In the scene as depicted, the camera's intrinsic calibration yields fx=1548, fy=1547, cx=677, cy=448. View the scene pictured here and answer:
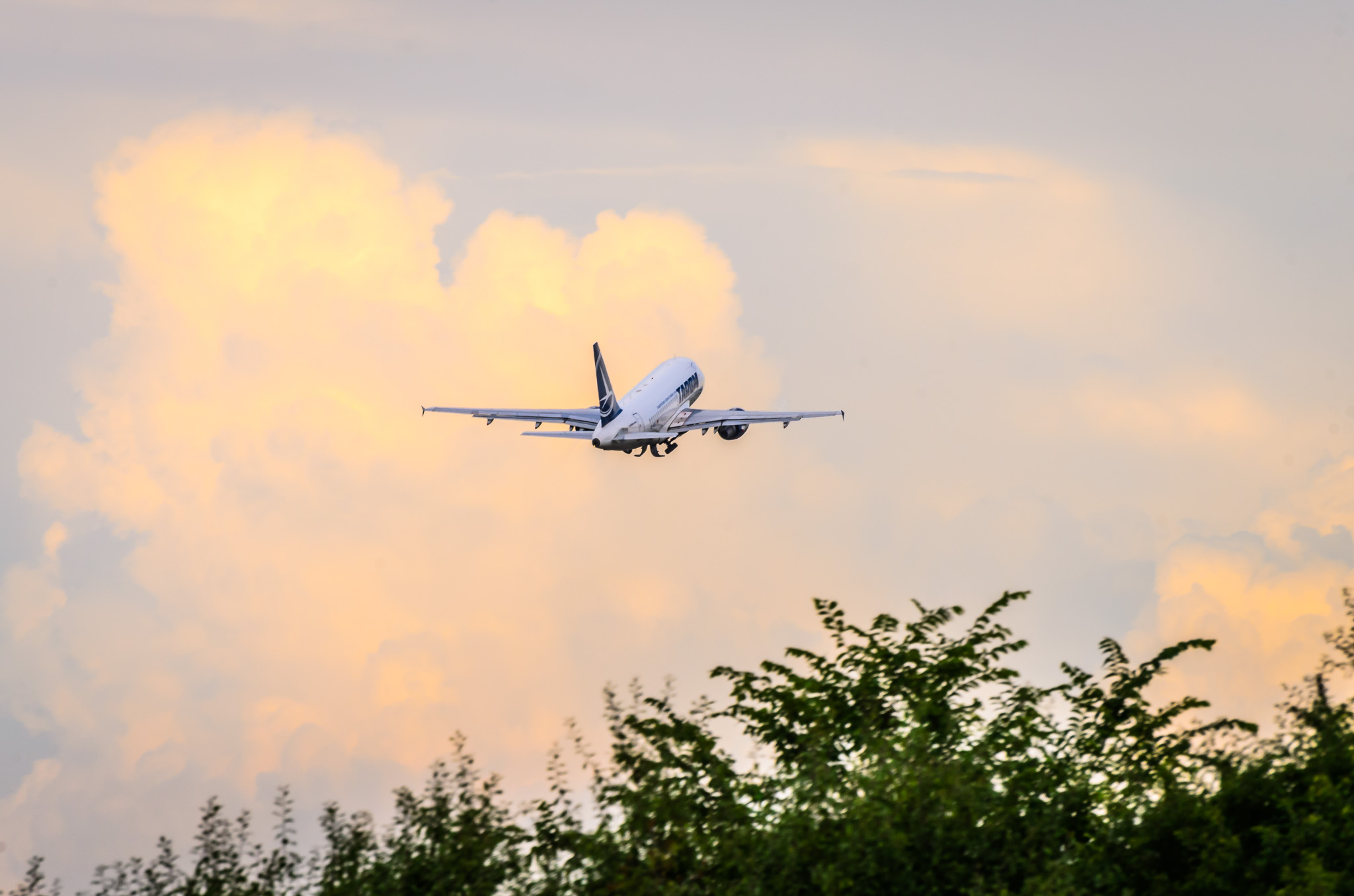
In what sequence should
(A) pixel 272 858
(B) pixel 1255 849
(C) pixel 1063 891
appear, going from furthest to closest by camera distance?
(B) pixel 1255 849
(A) pixel 272 858
(C) pixel 1063 891

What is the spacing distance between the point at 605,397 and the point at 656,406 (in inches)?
169

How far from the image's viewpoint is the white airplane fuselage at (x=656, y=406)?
348ft

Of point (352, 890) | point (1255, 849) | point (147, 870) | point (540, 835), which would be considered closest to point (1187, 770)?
point (1255, 849)

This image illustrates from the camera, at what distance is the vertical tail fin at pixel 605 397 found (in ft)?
361

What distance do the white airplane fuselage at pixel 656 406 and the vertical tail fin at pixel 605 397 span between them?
693mm

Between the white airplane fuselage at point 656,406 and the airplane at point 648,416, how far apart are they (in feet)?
0.16

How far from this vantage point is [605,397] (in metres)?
111

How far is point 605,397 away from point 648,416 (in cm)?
344

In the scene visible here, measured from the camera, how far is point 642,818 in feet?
112

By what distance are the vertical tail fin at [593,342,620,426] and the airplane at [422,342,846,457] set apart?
0.05 m

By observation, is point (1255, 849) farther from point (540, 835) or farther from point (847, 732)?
point (540, 835)

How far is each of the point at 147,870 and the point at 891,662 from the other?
906 inches

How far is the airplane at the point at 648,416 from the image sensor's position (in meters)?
107

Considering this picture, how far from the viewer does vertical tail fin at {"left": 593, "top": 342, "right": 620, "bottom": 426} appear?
11006 cm
